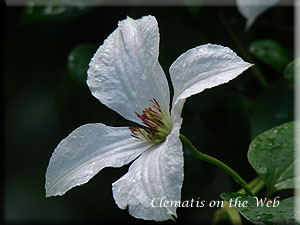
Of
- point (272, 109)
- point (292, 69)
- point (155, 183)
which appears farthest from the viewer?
point (272, 109)

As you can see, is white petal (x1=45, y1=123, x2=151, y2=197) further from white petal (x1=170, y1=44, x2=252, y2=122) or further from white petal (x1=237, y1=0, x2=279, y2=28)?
white petal (x1=237, y1=0, x2=279, y2=28)

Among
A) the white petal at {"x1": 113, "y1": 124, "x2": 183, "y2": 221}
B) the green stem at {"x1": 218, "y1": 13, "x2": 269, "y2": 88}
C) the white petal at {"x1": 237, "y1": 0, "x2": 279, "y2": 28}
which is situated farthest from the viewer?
the green stem at {"x1": 218, "y1": 13, "x2": 269, "y2": 88}

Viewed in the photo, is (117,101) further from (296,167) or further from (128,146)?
(296,167)

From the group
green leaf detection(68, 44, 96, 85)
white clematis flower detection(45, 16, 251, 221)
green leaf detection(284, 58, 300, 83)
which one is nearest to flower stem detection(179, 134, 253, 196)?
white clematis flower detection(45, 16, 251, 221)

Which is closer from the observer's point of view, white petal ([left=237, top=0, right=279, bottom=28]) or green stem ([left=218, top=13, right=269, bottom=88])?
white petal ([left=237, top=0, right=279, bottom=28])

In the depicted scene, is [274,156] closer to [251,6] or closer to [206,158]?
[206,158]

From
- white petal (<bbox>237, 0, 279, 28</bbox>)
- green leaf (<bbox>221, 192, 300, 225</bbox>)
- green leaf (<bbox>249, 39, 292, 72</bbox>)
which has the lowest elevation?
green leaf (<bbox>221, 192, 300, 225</bbox>)

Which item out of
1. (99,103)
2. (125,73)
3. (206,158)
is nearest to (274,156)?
(206,158)
